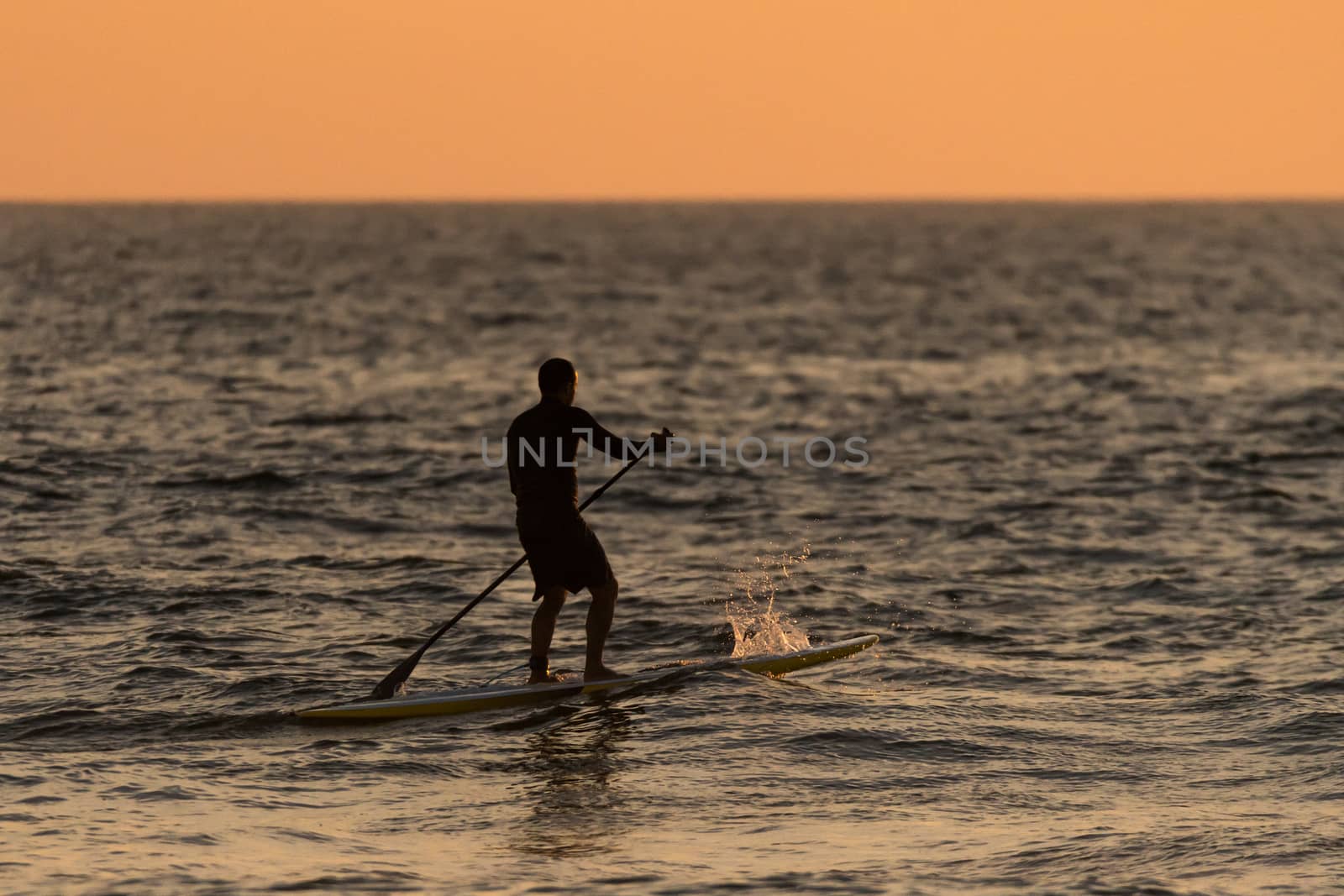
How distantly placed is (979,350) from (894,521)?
72.4ft

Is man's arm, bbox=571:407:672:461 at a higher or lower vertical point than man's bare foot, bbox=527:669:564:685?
higher

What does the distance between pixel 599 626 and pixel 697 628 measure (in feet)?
7.62

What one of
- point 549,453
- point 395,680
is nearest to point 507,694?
point 395,680

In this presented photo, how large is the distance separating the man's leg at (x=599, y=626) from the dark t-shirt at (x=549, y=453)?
1.91ft

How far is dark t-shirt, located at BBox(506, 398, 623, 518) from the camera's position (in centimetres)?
1052

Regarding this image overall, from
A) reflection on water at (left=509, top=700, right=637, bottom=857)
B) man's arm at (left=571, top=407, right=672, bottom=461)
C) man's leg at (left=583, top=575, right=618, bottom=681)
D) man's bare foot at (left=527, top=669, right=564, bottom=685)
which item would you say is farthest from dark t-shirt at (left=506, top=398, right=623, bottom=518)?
reflection on water at (left=509, top=700, right=637, bottom=857)

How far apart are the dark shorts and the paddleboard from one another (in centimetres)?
66

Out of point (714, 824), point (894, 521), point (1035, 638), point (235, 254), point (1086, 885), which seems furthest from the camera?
point (235, 254)

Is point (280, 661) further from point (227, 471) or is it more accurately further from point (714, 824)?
point (227, 471)

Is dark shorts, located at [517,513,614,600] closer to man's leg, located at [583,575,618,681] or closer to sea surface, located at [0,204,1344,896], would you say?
man's leg, located at [583,575,618,681]

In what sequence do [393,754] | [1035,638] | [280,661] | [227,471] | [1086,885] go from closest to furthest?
1. [1086,885]
2. [393,754]
3. [280,661]
4. [1035,638]
5. [227,471]

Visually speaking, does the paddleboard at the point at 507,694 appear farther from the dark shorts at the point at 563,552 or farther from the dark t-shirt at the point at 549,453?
the dark t-shirt at the point at 549,453

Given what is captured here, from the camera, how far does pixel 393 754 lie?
970 centimetres

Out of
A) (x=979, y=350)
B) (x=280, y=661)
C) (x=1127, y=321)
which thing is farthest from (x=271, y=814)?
(x=1127, y=321)
